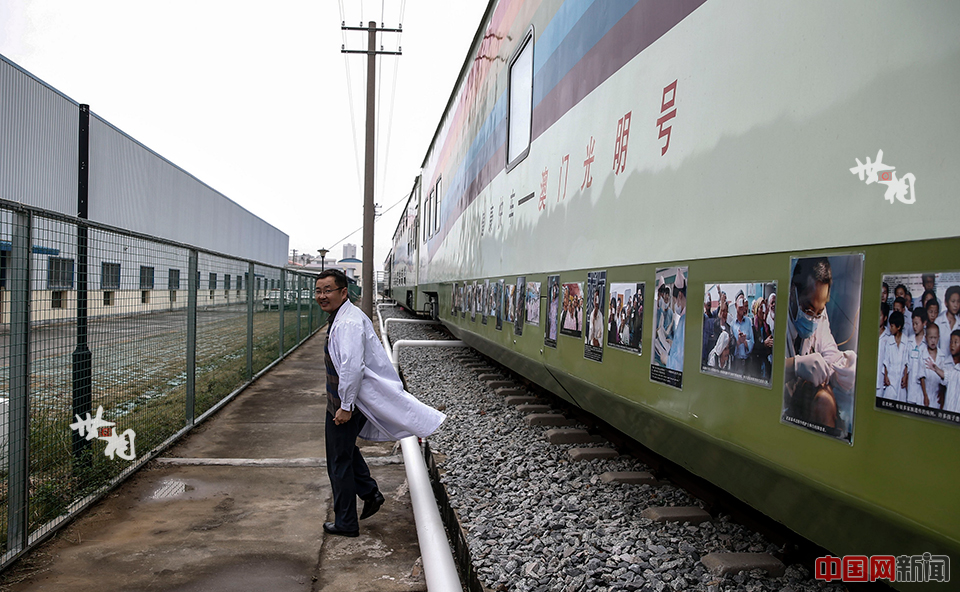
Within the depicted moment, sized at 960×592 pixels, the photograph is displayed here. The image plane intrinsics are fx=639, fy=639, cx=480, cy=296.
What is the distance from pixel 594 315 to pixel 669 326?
860 millimetres

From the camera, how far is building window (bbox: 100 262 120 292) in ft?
13.6

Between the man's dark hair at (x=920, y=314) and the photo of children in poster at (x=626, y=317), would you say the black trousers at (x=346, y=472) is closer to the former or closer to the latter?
the photo of children in poster at (x=626, y=317)

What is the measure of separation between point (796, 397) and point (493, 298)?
14.5ft

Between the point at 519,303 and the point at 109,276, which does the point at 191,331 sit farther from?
the point at 519,303

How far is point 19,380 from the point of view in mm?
3180

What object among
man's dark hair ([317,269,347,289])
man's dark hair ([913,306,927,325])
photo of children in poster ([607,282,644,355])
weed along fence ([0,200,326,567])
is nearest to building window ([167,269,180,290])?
weed along fence ([0,200,326,567])

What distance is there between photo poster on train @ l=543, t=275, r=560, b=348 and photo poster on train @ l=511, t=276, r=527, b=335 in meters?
0.63

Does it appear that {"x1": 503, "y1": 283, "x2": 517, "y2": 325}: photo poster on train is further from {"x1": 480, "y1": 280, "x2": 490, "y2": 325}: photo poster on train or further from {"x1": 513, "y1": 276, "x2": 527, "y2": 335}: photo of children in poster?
{"x1": 480, "y1": 280, "x2": 490, "y2": 325}: photo poster on train

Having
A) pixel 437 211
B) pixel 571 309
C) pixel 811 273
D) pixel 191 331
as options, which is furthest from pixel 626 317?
pixel 437 211

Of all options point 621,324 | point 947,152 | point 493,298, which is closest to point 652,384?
point 621,324

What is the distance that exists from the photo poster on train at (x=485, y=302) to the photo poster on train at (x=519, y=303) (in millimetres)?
1112

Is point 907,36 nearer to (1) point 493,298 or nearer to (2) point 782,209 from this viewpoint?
(2) point 782,209

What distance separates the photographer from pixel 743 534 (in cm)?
286

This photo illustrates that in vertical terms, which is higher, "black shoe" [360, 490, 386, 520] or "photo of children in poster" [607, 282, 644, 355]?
"photo of children in poster" [607, 282, 644, 355]
